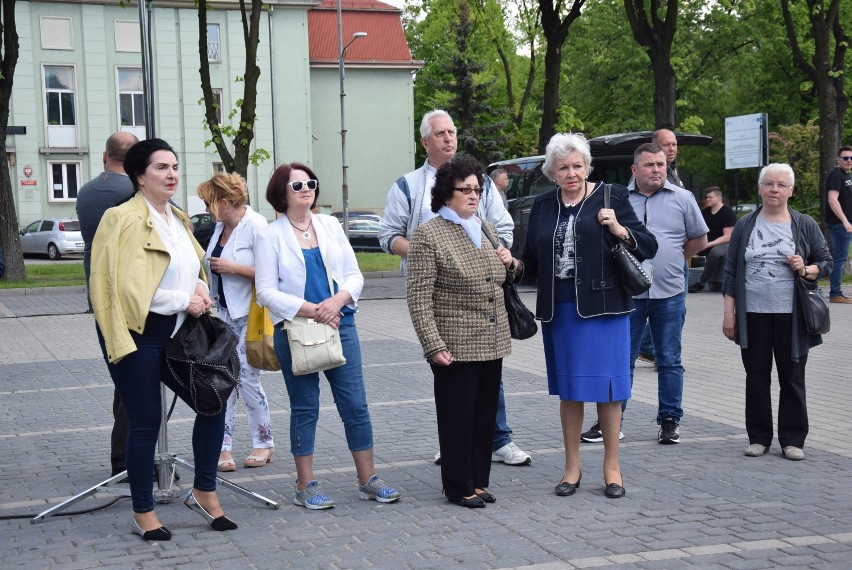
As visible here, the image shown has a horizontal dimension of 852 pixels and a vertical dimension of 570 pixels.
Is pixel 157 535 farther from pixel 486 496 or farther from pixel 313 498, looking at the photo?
pixel 486 496

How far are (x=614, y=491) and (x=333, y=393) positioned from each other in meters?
1.62

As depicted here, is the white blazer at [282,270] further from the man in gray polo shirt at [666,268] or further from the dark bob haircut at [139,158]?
the man in gray polo shirt at [666,268]

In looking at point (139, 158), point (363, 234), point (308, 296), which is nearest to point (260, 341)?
point (308, 296)

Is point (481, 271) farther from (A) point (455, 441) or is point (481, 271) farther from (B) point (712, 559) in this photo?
(B) point (712, 559)

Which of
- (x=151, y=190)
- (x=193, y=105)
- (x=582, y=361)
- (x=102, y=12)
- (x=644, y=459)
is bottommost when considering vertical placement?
(x=644, y=459)

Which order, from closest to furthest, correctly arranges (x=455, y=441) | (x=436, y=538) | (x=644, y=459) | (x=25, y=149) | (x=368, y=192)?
(x=436, y=538) < (x=455, y=441) < (x=644, y=459) < (x=25, y=149) < (x=368, y=192)

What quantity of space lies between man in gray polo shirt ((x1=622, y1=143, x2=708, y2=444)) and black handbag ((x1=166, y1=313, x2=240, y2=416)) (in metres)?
3.22

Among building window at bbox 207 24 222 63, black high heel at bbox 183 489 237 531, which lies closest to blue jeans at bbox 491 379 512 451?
black high heel at bbox 183 489 237 531

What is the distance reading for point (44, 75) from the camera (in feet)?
155

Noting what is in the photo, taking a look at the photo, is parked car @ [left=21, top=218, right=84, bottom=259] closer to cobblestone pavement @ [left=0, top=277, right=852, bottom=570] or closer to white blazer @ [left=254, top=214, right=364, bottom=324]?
cobblestone pavement @ [left=0, top=277, right=852, bottom=570]

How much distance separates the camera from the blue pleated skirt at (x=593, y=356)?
6.25m

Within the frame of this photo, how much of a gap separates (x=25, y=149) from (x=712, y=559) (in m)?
46.1

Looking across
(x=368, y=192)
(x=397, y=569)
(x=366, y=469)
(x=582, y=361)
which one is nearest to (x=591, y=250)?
(x=582, y=361)

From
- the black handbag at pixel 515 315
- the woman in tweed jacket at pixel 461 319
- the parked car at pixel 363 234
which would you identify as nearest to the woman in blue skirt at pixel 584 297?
the black handbag at pixel 515 315
